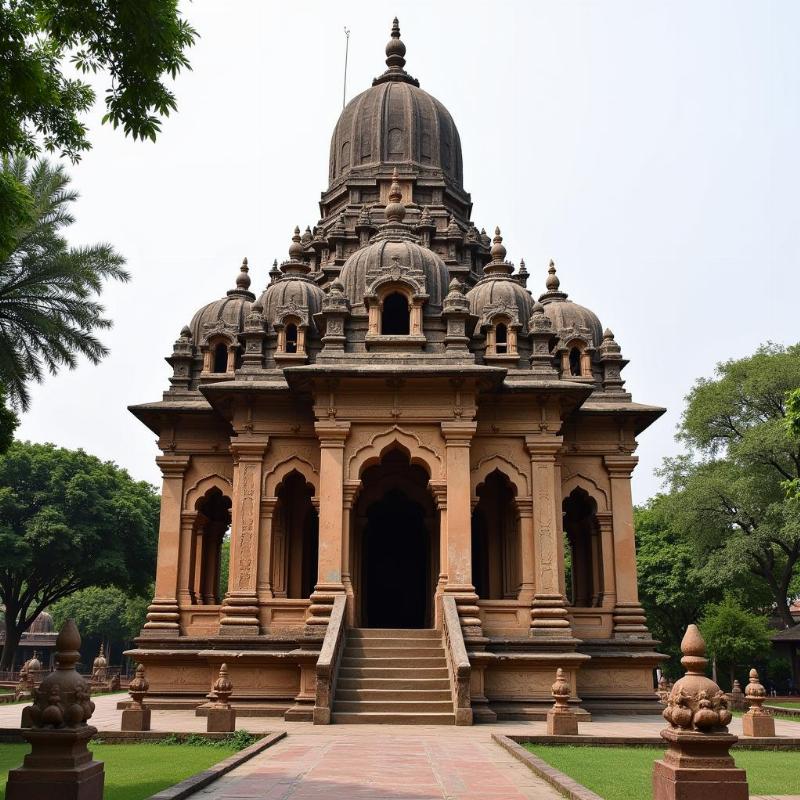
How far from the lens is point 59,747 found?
26.0 ft

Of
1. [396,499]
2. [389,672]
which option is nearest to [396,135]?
[396,499]

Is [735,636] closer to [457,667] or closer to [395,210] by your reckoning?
[457,667]

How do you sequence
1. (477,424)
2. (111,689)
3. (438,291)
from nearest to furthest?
(477,424) → (438,291) → (111,689)

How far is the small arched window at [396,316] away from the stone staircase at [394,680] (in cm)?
758

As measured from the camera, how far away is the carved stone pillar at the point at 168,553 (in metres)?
22.7

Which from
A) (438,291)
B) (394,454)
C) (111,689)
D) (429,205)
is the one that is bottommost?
(111,689)

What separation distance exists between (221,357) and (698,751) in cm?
2113

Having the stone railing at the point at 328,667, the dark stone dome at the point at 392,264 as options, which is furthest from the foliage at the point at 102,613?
the stone railing at the point at 328,667

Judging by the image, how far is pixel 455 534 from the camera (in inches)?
787

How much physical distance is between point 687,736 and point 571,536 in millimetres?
20276

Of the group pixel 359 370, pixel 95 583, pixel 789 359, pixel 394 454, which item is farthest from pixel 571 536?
pixel 95 583

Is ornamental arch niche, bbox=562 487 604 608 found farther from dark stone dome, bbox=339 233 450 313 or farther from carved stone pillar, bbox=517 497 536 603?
dark stone dome, bbox=339 233 450 313

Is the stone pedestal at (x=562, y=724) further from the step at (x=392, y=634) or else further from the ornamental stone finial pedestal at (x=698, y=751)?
the ornamental stone finial pedestal at (x=698, y=751)

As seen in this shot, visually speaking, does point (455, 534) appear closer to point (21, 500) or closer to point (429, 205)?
point (429, 205)
